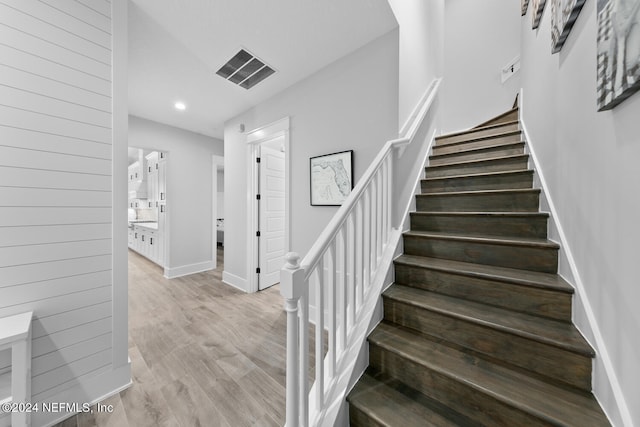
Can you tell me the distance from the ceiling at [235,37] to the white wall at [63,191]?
17.9 inches

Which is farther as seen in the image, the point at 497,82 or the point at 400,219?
the point at 497,82

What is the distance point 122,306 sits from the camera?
1.66 metres

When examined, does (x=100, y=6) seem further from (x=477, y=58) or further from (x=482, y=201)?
(x=477, y=58)

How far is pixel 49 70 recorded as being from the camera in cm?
140

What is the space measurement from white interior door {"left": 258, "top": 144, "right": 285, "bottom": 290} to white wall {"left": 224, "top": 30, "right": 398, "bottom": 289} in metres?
0.32

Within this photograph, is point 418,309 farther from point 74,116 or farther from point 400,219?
point 74,116

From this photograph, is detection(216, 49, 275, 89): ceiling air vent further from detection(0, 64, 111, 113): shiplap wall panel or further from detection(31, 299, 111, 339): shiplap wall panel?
detection(31, 299, 111, 339): shiplap wall panel

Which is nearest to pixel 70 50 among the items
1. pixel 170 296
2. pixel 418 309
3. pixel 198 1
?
pixel 198 1

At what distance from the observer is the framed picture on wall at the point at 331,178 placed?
2.35 metres

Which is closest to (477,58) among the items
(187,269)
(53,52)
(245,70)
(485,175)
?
(485,175)

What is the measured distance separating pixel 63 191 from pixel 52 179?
0.08m

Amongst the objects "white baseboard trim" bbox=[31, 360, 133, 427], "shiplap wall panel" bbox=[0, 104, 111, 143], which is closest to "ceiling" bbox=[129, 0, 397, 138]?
"shiplap wall panel" bbox=[0, 104, 111, 143]

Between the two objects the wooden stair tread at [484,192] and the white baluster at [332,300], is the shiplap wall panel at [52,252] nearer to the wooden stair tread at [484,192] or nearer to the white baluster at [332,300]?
the white baluster at [332,300]

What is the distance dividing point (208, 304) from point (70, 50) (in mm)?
2741
